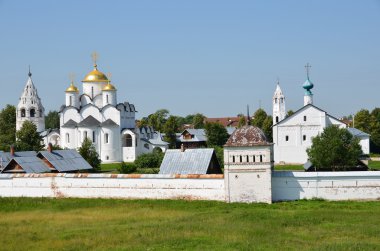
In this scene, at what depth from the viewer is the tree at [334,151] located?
98.4 feet

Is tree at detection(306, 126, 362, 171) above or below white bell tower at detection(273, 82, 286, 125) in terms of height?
below

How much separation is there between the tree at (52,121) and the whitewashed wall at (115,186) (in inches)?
2430

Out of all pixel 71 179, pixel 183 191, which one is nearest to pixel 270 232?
pixel 183 191

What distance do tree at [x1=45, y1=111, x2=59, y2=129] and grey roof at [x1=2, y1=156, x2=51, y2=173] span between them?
5779 centimetres

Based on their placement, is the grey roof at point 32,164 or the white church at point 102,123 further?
the white church at point 102,123

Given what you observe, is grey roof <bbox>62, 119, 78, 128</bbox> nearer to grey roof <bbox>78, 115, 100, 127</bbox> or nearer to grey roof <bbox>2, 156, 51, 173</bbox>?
grey roof <bbox>78, 115, 100, 127</bbox>

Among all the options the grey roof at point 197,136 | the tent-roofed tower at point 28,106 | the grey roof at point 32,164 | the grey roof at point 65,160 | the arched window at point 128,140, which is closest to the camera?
the grey roof at point 32,164

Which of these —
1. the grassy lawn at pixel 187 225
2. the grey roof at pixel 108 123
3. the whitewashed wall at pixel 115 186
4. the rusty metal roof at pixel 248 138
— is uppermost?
the grey roof at pixel 108 123

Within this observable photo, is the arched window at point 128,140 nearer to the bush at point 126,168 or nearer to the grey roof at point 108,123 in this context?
the grey roof at point 108,123

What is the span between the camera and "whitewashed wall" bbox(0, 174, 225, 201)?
23.2 meters

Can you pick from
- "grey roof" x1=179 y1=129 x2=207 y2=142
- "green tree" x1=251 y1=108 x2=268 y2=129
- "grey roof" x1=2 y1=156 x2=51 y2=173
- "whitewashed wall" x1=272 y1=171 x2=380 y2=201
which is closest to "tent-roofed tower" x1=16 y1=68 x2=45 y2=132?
"grey roof" x1=179 y1=129 x2=207 y2=142

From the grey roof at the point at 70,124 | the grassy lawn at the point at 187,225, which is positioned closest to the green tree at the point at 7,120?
the grey roof at the point at 70,124

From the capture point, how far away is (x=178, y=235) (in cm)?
1580

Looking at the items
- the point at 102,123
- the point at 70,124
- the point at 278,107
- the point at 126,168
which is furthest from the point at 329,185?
the point at 70,124
